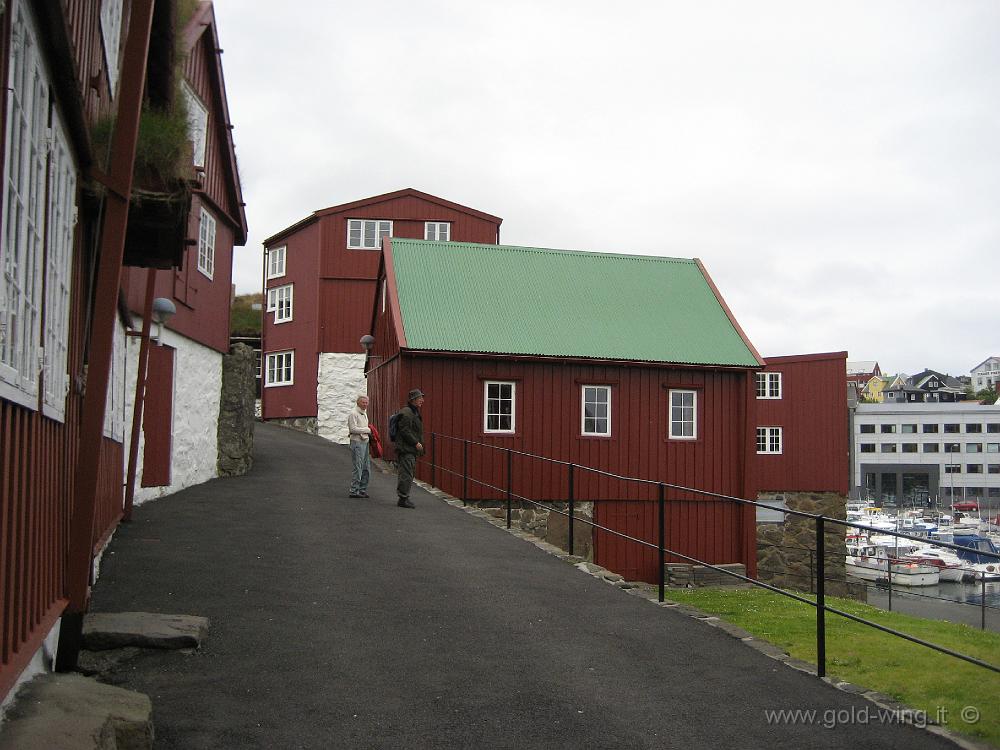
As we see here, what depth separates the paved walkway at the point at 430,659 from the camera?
536cm

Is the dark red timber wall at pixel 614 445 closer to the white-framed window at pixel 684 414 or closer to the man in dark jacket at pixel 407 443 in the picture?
the white-framed window at pixel 684 414

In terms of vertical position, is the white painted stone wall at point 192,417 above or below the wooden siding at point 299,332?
below

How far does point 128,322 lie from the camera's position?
1252cm

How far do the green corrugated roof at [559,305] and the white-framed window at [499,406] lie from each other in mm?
858

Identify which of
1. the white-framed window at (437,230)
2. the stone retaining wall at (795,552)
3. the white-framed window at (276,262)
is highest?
the white-framed window at (437,230)

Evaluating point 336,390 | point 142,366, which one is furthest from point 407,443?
point 336,390

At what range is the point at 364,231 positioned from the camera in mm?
34625

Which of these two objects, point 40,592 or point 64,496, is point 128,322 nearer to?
point 64,496

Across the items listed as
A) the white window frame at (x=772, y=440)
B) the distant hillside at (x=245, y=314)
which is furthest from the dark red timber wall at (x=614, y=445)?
the distant hillside at (x=245, y=314)

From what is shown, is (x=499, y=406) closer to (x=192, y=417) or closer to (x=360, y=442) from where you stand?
(x=360, y=442)

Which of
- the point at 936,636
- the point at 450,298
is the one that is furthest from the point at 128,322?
the point at 936,636

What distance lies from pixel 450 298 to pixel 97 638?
59.0ft

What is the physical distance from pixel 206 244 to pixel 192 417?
13.0ft

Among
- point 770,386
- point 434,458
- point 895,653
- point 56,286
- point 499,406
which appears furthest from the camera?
point 770,386
